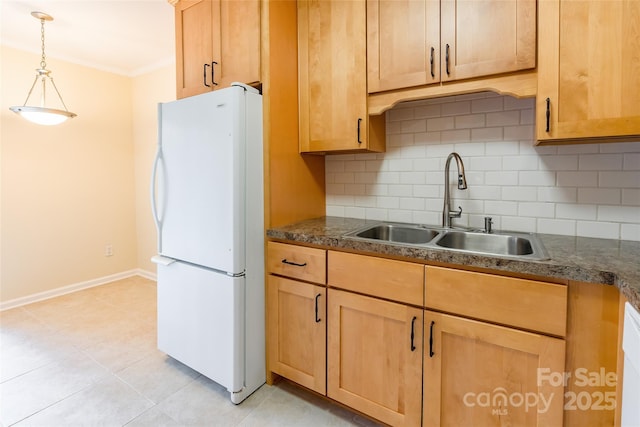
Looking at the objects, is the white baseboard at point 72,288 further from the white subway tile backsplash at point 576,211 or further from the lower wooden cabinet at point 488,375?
the white subway tile backsplash at point 576,211

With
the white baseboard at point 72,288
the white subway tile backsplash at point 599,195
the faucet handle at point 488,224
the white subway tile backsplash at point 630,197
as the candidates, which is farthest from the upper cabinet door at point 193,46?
the white baseboard at point 72,288

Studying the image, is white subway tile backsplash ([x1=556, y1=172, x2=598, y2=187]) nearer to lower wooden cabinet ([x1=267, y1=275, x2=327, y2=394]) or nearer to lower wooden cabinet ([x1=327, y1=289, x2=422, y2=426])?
lower wooden cabinet ([x1=327, y1=289, x2=422, y2=426])

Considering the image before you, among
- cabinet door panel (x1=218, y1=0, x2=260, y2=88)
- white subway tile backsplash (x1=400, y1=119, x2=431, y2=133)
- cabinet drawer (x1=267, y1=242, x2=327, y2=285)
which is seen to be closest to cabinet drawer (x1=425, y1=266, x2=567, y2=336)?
cabinet drawer (x1=267, y1=242, x2=327, y2=285)

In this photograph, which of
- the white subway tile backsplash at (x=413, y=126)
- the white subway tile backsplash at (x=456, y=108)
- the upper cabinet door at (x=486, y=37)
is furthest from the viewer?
the white subway tile backsplash at (x=413, y=126)

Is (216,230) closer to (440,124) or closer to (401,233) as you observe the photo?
(401,233)

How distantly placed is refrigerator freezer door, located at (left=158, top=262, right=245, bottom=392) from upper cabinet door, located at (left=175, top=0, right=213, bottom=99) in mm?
1147

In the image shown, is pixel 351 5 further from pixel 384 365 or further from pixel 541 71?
pixel 384 365

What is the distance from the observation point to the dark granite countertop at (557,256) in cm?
97

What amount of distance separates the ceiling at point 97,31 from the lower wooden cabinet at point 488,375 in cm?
278

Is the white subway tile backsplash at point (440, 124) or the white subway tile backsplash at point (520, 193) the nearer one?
the white subway tile backsplash at point (520, 193)

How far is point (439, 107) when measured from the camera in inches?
71.8

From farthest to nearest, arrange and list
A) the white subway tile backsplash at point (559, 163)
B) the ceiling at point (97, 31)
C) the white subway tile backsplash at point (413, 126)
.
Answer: the ceiling at point (97, 31)
the white subway tile backsplash at point (413, 126)
the white subway tile backsplash at point (559, 163)

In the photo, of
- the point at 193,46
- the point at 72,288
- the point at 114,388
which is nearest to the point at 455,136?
the point at 193,46

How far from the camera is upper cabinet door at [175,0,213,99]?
1.97 metres
